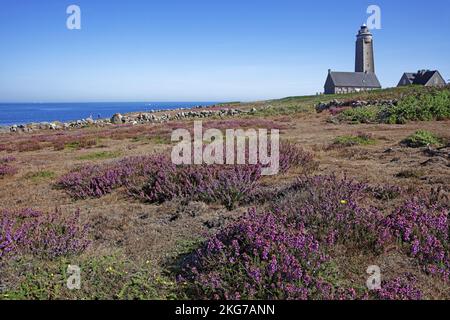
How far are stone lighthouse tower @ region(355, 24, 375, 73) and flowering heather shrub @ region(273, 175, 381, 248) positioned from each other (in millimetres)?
94649

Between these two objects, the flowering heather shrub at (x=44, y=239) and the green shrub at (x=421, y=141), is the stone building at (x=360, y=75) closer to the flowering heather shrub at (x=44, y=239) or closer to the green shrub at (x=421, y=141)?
the green shrub at (x=421, y=141)

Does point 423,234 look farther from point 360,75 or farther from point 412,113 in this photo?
point 360,75

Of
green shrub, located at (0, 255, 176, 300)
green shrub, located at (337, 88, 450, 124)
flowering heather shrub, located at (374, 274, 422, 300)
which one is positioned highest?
green shrub, located at (337, 88, 450, 124)

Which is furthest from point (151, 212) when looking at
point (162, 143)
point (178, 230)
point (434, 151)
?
point (162, 143)

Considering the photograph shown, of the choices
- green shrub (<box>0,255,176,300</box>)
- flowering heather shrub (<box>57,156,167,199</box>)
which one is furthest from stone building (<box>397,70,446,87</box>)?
green shrub (<box>0,255,176,300</box>)

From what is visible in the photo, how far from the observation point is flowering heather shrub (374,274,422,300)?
292cm

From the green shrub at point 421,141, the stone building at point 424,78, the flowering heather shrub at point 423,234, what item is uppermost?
the stone building at point 424,78

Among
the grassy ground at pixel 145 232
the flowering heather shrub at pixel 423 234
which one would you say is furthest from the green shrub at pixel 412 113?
the flowering heather shrub at pixel 423 234

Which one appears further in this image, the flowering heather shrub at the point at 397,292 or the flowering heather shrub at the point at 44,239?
the flowering heather shrub at the point at 44,239

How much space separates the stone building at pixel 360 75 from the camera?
80.9m

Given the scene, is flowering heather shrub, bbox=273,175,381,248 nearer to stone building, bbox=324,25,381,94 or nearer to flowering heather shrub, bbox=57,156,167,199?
flowering heather shrub, bbox=57,156,167,199

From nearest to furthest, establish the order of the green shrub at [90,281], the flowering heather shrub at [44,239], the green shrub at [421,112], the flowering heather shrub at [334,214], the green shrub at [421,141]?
the green shrub at [90,281], the flowering heather shrub at [334,214], the flowering heather shrub at [44,239], the green shrub at [421,141], the green shrub at [421,112]

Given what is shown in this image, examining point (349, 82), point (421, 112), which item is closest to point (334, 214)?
point (421, 112)
